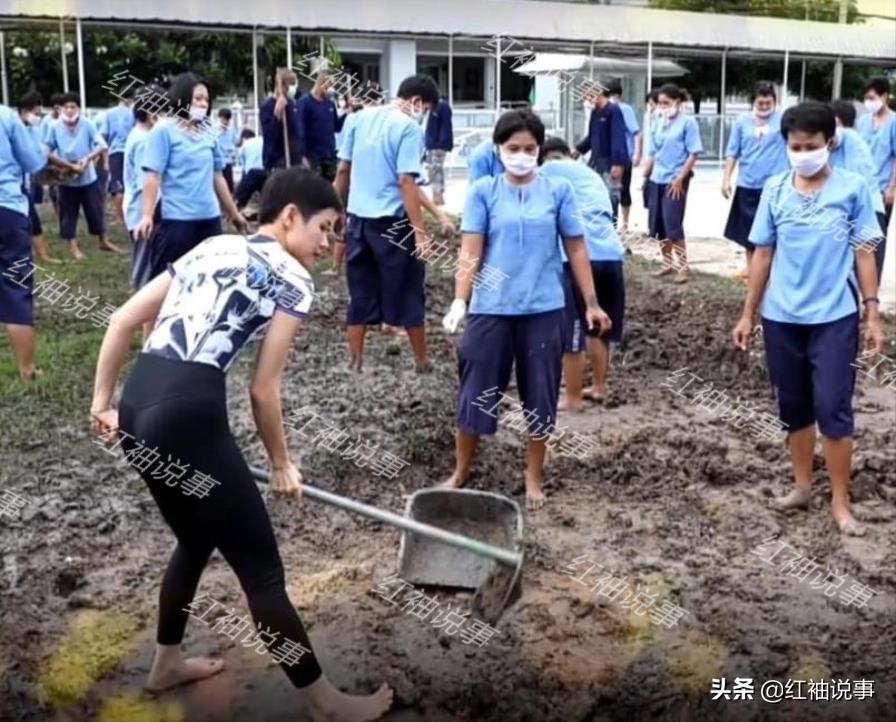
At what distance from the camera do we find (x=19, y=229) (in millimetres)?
6082

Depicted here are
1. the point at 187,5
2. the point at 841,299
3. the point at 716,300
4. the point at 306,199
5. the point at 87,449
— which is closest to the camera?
the point at 306,199

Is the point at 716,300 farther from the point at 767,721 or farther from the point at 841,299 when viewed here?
the point at 767,721

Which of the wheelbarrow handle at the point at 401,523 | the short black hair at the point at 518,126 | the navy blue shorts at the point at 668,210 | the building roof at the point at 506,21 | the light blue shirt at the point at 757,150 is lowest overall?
the wheelbarrow handle at the point at 401,523

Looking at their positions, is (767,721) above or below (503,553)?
below

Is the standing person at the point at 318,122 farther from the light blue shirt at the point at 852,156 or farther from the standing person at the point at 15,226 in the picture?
the light blue shirt at the point at 852,156

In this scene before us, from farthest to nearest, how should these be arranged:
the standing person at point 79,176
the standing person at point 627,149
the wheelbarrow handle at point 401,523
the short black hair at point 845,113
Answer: the standing person at point 627,149, the standing person at point 79,176, the short black hair at point 845,113, the wheelbarrow handle at point 401,523

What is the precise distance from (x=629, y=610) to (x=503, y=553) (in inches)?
21.4

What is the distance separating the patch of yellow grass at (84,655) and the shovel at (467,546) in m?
0.76

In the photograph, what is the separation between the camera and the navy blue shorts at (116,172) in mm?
13117

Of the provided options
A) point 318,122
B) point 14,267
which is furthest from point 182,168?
point 318,122

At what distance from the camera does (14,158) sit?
609cm

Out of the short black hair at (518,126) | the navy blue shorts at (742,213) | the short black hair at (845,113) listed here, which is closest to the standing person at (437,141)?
the navy blue shorts at (742,213)

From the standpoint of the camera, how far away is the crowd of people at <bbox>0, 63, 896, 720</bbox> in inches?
108

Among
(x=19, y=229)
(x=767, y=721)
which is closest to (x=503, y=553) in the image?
(x=767, y=721)
